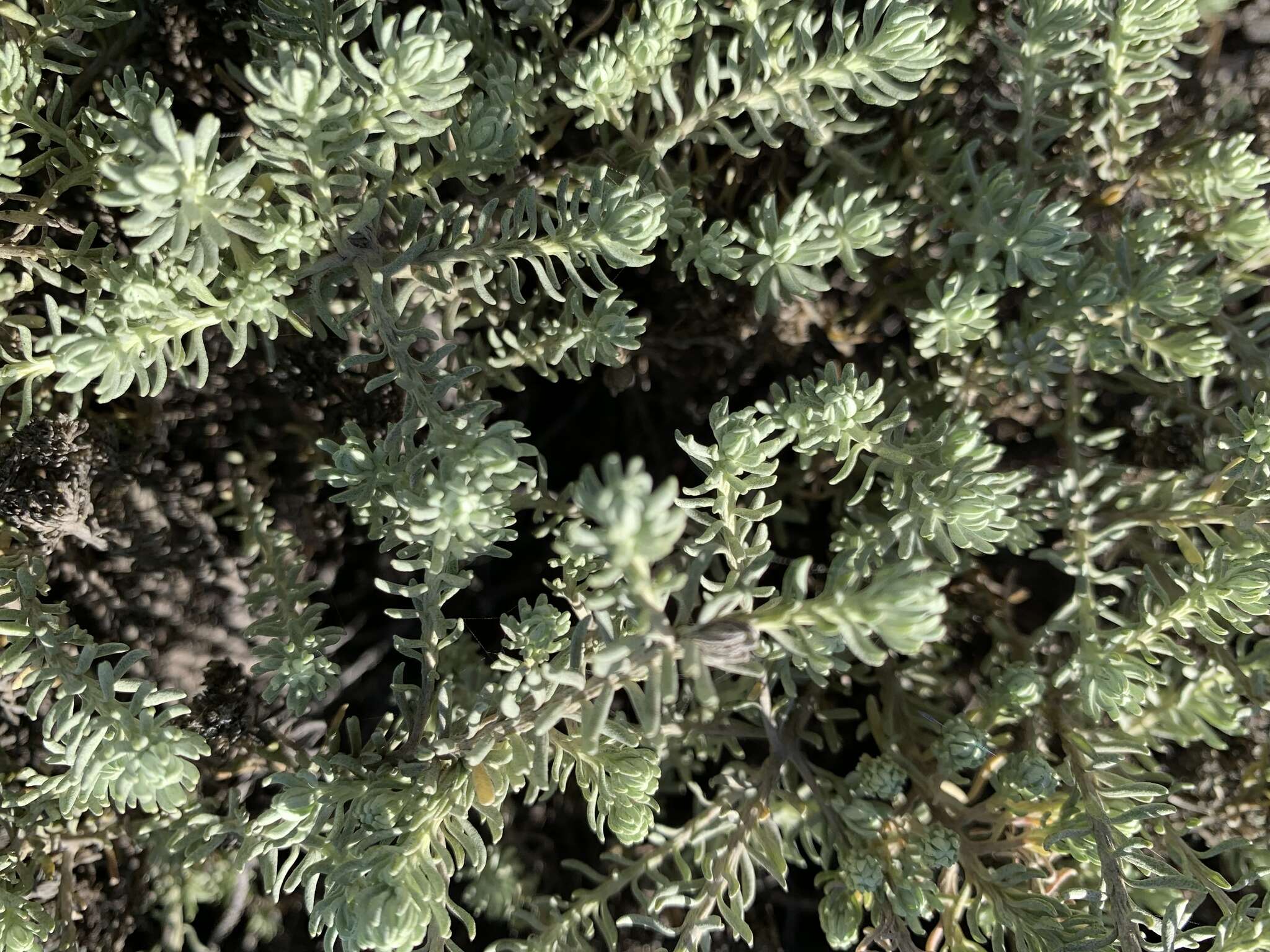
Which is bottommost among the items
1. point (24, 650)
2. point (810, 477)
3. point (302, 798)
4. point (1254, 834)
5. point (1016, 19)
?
point (1254, 834)

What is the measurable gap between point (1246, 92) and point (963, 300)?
113 cm

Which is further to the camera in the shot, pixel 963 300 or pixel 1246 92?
pixel 1246 92

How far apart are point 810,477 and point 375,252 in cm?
103

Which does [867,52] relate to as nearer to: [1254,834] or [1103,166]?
[1103,166]

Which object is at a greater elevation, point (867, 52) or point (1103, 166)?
point (867, 52)

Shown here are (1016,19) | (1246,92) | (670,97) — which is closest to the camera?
(670,97)

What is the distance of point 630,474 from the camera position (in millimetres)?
1026

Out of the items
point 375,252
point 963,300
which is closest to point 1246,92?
point 963,300

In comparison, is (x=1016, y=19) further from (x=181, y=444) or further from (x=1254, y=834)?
(x=181, y=444)

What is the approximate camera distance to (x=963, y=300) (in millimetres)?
1675

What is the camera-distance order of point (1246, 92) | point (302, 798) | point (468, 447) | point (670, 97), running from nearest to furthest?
point (468, 447), point (302, 798), point (670, 97), point (1246, 92)

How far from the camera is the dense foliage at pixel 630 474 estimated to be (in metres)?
1.35

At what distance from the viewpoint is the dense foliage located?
1.35 m

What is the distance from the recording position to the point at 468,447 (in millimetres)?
1319
